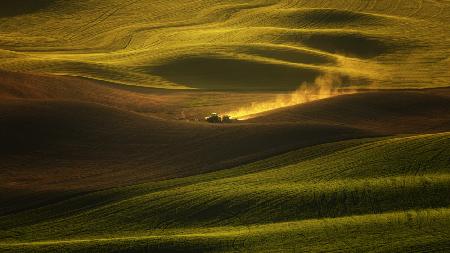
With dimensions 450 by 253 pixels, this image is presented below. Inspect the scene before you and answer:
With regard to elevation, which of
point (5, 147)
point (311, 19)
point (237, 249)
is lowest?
point (237, 249)

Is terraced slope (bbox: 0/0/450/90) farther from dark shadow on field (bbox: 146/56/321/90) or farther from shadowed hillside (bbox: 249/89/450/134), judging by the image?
shadowed hillside (bbox: 249/89/450/134)

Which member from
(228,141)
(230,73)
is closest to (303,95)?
(230,73)

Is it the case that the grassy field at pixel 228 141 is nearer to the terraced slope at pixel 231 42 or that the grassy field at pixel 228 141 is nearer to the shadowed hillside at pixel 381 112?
the shadowed hillside at pixel 381 112

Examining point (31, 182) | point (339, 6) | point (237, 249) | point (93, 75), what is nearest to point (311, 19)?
point (339, 6)

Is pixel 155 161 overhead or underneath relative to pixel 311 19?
underneath

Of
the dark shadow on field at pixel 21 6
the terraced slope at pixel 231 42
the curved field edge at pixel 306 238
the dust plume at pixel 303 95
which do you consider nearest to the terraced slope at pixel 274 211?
the curved field edge at pixel 306 238

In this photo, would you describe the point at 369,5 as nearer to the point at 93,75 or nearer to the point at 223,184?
the point at 93,75

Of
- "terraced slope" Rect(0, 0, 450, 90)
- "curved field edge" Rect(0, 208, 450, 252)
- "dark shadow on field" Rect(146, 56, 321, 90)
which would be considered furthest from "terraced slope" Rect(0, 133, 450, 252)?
"terraced slope" Rect(0, 0, 450, 90)

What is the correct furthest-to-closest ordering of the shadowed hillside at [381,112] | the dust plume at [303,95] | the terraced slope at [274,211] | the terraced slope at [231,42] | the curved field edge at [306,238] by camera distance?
the terraced slope at [231,42], the dust plume at [303,95], the shadowed hillside at [381,112], the terraced slope at [274,211], the curved field edge at [306,238]

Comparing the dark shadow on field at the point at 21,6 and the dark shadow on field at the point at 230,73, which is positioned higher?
the dark shadow on field at the point at 21,6
